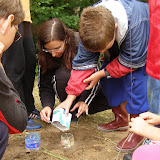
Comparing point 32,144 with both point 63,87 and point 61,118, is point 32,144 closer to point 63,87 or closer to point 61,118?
point 61,118

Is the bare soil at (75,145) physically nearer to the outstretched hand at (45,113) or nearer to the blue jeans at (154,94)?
the outstretched hand at (45,113)

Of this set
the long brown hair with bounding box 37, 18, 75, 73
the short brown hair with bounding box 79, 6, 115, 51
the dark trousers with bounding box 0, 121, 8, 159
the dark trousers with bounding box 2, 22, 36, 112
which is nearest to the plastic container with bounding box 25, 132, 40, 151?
the dark trousers with bounding box 2, 22, 36, 112

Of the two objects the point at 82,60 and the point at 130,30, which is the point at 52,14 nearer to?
the point at 82,60

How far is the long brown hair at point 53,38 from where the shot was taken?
2473 mm

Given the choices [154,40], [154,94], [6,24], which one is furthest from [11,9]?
[154,94]

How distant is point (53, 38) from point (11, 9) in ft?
3.39

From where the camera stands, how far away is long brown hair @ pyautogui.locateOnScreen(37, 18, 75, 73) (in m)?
2.47

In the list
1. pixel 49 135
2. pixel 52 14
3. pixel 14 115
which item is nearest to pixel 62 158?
pixel 49 135

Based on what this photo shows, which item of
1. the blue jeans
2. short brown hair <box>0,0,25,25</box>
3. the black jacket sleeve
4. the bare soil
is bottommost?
the bare soil

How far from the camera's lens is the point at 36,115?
2.82m

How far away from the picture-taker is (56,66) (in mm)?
2744

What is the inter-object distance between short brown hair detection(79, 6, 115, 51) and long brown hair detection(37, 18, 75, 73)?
596mm

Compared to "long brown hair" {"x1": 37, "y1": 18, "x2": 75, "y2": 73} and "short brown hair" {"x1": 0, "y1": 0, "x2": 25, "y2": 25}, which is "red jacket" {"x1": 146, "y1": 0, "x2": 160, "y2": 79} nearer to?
"short brown hair" {"x1": 0, "y1": 0, "x2": 25, "y2": 25}

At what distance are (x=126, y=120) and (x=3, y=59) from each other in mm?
1434
